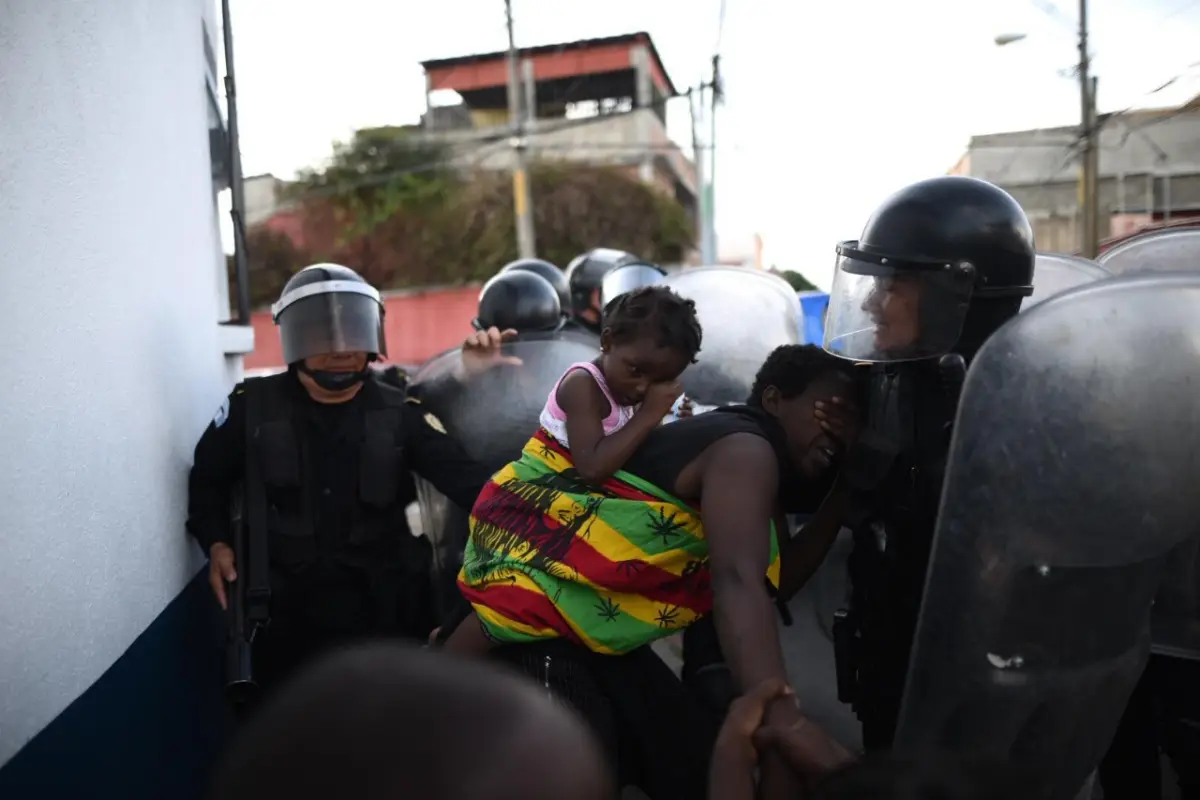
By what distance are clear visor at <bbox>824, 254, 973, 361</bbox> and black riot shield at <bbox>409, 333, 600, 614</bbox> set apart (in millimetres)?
1223

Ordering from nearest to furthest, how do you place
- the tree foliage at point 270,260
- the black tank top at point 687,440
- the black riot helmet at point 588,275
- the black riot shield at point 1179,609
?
the black tank top at point 687,440 < the black riot shield at point 1179,609 < the black riot helmet at point 588,275 < the tree foliage at point 270,260

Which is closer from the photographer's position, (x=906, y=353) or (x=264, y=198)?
(x=906, y=353)

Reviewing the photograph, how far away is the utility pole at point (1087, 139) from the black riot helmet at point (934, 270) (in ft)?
51.1

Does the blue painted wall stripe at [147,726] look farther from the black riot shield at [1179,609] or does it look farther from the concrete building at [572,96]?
the concrete building at [572,96]

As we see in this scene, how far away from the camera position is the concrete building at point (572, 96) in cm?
3033

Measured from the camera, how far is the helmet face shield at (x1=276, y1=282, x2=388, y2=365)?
3.01 meters

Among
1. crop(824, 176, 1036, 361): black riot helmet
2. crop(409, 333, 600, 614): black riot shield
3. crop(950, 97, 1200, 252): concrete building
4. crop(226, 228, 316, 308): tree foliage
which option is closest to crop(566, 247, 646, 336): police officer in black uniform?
crop(409, 333, 600, 614): black riot shield

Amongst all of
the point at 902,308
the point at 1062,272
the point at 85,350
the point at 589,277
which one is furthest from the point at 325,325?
the point at 589,277

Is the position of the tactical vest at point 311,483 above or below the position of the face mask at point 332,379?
below

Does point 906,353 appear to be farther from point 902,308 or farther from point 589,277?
point 589,277

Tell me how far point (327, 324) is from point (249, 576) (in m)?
0.72

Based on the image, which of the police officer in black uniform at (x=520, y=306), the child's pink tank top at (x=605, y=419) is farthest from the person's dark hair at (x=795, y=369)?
the police officer in black uniform at (x=520, y=306)

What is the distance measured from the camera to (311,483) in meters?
3.01

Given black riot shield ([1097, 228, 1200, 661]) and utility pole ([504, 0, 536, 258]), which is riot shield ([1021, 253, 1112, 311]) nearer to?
black riot shield ([1097, 228, 1200, 661])
